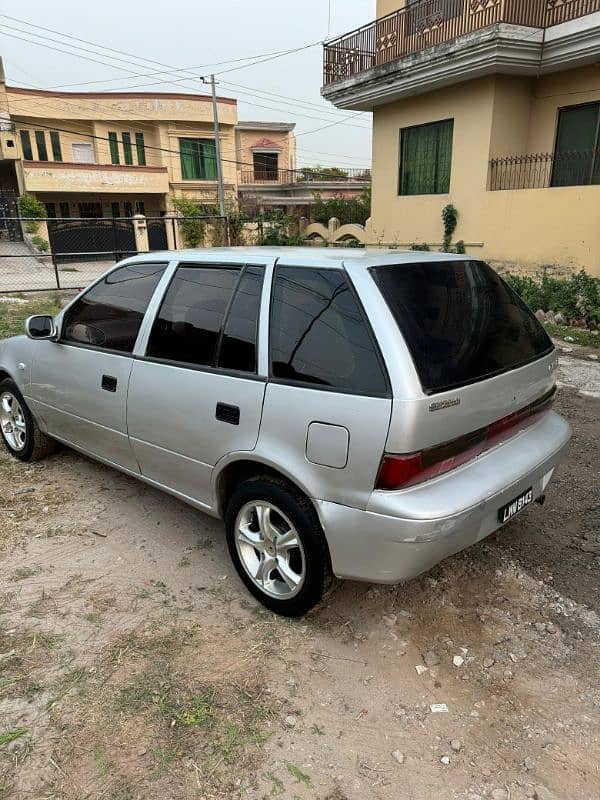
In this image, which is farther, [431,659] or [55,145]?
[55,145]

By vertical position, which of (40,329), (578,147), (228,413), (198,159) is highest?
(198,159)

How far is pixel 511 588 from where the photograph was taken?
9.76 ft

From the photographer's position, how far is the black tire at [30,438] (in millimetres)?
4418

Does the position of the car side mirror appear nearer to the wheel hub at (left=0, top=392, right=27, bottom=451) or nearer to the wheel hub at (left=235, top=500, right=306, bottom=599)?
the wheel hub at (left=0, top=392, right=27, bottom=451)

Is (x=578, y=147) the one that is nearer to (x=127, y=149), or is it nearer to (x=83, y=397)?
(x=83, y=397)

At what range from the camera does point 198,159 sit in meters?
35.9

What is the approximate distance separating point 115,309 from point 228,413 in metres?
1.39

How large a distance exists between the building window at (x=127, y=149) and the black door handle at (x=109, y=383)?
36418mm

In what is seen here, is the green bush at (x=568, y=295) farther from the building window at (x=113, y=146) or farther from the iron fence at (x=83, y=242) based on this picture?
the building window at (x=113, y=146)

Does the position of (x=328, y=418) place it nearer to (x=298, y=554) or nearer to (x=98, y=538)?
(x=298, y=554)

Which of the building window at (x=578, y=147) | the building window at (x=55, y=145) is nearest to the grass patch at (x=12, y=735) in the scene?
the building window at (x=578, y=147)

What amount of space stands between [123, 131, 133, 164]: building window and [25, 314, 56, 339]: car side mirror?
3572cm

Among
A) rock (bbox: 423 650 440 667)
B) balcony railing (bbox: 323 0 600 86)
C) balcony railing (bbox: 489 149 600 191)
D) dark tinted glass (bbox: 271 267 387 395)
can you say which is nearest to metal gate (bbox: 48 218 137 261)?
balcony railing (bbox: 323 0 600 86)

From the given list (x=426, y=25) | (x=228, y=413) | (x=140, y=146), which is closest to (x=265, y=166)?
(x=140, y=146)
